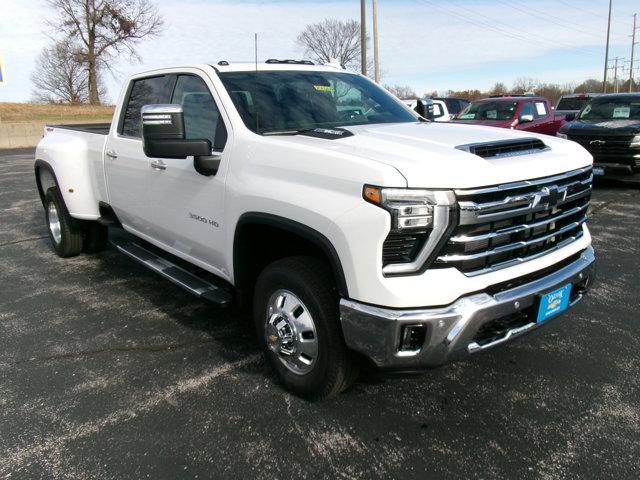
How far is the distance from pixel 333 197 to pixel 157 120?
45.9 inches

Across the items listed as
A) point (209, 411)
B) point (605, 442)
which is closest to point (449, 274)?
point (605, 442)

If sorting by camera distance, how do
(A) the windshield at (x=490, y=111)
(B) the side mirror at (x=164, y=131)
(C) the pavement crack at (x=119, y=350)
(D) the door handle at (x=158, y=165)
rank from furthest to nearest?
(A) the windshield at (x=490, y=111) → (D) the door handle at (x=158, y=165) → (C) the pavement crack at (x=119, y=350) → (B) the side mirror at (x=164, y=131)

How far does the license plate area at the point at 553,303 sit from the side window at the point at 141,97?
3006 millimetres

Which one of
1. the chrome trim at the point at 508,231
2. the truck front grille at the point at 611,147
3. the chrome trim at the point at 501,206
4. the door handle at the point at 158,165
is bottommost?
the truck front grille at the point at 611,147

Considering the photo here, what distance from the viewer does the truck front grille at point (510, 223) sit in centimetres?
236

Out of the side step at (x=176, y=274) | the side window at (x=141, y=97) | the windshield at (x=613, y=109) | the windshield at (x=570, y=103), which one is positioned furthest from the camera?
the windshield at (x=570, y=103)

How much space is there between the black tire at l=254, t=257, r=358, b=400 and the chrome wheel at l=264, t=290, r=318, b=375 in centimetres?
3

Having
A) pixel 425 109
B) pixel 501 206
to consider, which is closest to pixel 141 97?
pixel 425 109

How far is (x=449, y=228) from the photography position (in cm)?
230

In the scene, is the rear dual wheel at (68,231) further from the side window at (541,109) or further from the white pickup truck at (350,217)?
the side window at (541,109)

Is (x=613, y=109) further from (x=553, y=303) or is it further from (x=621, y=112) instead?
(x=553, y=303)

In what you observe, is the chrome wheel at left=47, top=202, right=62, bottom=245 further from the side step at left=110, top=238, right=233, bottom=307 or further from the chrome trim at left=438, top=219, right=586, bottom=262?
the chrome trim at left=438, top=219, right=586, bottom=262

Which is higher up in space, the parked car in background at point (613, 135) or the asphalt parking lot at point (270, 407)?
the parked car in background at point (613, 135)

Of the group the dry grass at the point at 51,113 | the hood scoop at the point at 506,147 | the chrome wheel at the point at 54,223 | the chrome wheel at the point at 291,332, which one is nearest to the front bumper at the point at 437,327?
the chrome wheel at the point at 291,332
